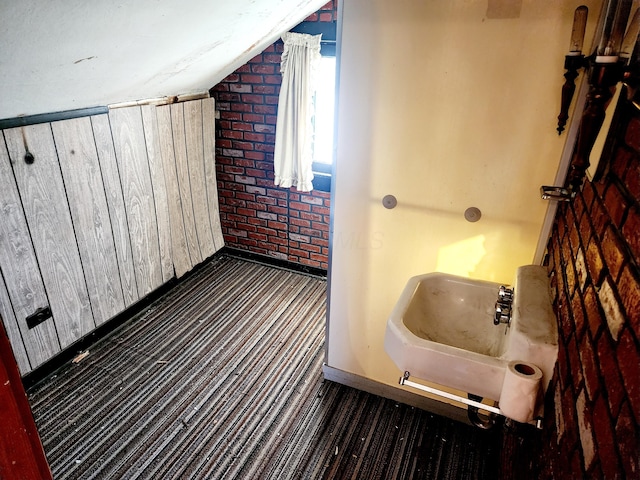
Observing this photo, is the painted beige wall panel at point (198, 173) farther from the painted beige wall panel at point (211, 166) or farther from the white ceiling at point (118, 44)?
the white ceiling at point (118, 44)

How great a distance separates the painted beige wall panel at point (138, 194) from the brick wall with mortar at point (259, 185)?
81 cm

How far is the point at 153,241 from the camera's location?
9.44ft

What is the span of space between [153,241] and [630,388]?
2.81 meters

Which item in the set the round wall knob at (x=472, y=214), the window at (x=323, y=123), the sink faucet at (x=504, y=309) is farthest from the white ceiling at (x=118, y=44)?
the sink faucet at (x=504, y=309)

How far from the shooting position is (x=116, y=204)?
2520 millimetres

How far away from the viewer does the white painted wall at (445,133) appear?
144 cm

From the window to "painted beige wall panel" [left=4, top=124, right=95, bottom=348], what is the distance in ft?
Answer: 5.50

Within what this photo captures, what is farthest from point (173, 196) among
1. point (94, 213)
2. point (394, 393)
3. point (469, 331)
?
point (469, 331)

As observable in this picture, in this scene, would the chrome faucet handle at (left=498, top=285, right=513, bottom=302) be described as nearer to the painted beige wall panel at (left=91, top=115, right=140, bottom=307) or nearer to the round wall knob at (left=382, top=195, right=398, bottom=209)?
the round wall knob at (left=382, top=195, right=398, bottom=209)

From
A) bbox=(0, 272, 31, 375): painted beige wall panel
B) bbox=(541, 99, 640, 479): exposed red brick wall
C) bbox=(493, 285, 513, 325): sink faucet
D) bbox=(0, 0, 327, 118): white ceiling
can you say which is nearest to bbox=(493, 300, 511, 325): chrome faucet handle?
bbox=(493, 285, 513, 325): sink faucet

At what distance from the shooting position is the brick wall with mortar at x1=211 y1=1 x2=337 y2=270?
120 inches

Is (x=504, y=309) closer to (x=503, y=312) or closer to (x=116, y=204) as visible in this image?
(x=503, y=312)

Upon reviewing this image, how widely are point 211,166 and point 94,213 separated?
1155 mm

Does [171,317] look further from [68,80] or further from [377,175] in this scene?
[377,175]
